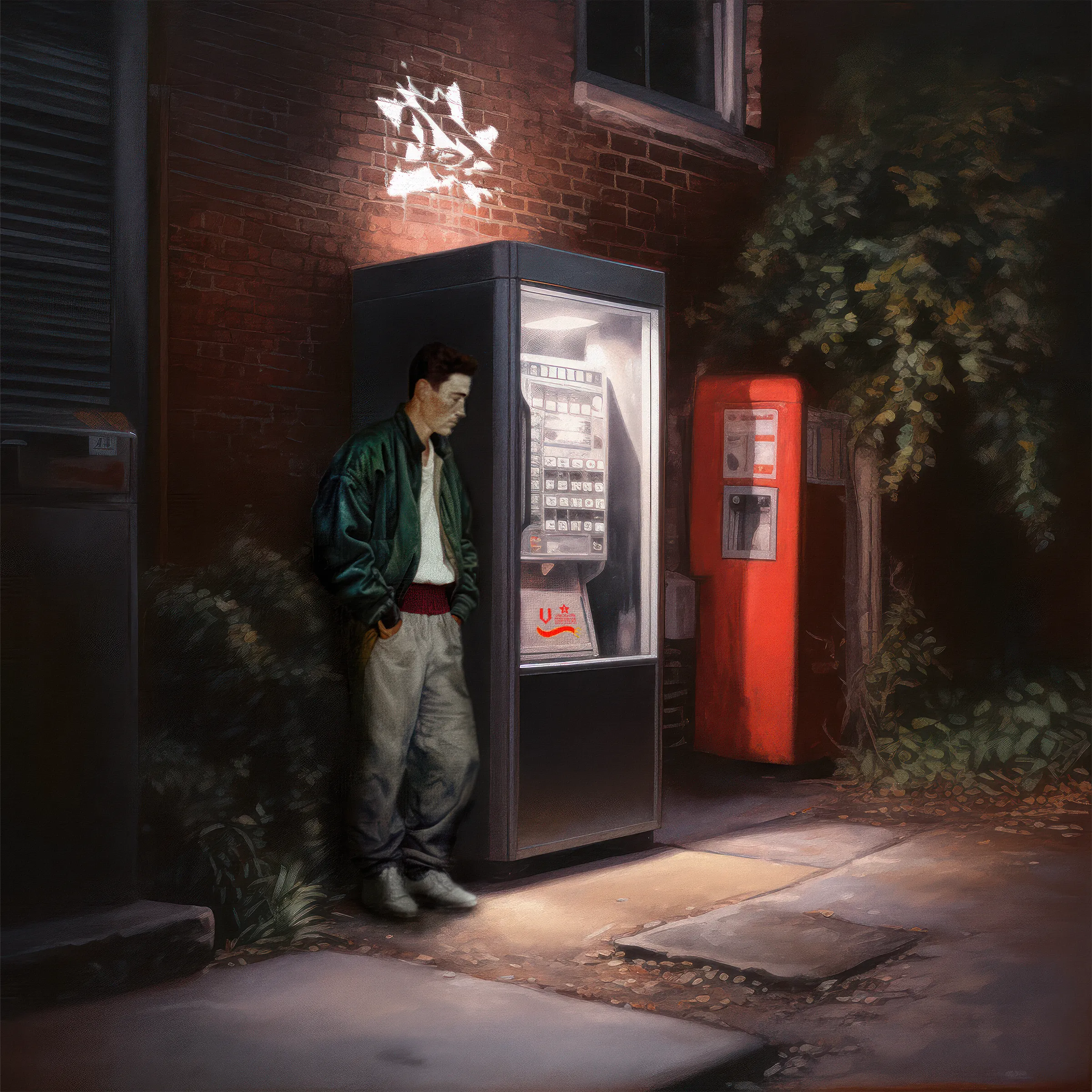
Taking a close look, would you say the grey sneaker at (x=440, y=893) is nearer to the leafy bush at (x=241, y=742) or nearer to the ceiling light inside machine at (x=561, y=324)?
the leafy bush at (x=241, y=742)

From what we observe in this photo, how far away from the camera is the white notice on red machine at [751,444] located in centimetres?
696

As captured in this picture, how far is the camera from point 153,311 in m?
4.88

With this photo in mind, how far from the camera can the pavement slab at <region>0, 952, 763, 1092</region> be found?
10.3 ft

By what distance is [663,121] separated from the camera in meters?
7.36

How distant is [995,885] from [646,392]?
2547 millimetres

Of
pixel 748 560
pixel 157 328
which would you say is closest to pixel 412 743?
pixel 157 328

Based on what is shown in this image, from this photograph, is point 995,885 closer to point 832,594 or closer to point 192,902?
point 832,594

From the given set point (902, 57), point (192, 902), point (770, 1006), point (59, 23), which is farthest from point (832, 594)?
point (59, 23)

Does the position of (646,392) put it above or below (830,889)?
above

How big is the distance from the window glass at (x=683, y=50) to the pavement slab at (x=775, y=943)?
495 centimetres

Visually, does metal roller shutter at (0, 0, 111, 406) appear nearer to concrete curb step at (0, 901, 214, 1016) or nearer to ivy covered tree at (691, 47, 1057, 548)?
concrete curb step at (0, 901, 214, 1016)

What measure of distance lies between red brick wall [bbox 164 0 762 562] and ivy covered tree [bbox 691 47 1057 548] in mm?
1602

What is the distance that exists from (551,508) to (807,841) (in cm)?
197

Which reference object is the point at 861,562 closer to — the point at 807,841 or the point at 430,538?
the point at 807,841
